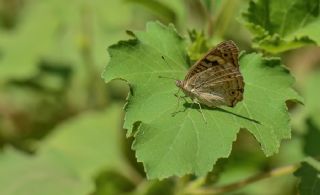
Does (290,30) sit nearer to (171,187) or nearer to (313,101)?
(171,187)

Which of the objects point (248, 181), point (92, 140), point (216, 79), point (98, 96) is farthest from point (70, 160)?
point (216, 79)

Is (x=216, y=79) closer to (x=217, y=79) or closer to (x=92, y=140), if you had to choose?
(x=217, y=79)

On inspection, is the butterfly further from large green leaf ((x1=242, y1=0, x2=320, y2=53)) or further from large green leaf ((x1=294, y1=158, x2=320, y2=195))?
large green leaf ((x1=294, y1=158, x2=320, y2=195))

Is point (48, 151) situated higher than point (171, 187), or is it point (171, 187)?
point (48, 151)

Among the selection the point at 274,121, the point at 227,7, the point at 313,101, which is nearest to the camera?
the point at 274,121

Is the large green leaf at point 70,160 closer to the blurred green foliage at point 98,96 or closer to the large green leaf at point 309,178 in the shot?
the blurred green foliage at point 98,96

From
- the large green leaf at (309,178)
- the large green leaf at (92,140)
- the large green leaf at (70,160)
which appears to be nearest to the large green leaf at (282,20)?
the large green leaf at (309,178)

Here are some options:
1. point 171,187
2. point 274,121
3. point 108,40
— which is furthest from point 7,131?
point 274,121
